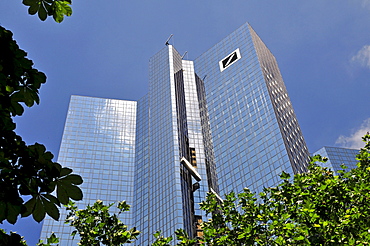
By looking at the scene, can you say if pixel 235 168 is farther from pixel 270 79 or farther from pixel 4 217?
pixel 4 217

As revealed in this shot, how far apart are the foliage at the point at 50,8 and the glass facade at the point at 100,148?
92546mm

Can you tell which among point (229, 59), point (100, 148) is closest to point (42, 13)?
point (229, 59)

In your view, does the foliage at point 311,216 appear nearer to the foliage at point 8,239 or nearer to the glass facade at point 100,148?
the foliage at point 8,239

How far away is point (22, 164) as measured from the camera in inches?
125

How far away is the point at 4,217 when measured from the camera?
279 centimetres

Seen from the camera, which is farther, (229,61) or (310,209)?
(229,61)

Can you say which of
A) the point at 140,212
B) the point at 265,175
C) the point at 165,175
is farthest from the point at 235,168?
the point at 140,212

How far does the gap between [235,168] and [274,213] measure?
75.4 meters

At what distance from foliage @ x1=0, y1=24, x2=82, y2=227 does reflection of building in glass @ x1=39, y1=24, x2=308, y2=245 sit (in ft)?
244

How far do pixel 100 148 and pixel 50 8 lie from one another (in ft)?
367

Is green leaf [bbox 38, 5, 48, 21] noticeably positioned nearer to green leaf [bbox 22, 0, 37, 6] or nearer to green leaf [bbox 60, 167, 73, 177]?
green leaf [bbox 22, 0, 37, 6]

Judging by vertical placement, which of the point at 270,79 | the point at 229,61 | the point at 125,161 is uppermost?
the point at 229,61

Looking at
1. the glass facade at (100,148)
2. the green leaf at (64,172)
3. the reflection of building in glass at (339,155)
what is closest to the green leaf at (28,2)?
the green leaf at (64,172)

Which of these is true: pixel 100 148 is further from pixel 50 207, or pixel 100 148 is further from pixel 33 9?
pixel 50 207
